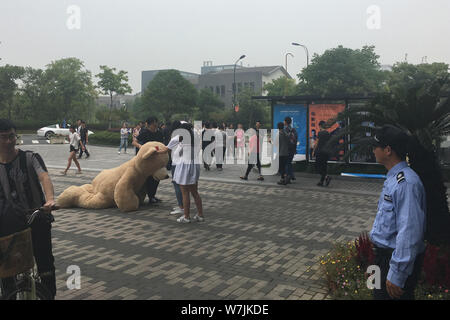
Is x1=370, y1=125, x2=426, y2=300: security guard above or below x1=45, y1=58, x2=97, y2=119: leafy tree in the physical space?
below

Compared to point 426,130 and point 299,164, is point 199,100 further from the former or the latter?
point 426,130

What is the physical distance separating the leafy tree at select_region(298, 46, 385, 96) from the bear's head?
43.9m

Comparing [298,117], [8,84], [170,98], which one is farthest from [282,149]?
[170,98]

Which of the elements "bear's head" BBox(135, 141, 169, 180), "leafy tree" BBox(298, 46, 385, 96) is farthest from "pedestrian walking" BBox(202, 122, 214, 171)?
"leafy tree" BBox(298, 46, 385, 96)

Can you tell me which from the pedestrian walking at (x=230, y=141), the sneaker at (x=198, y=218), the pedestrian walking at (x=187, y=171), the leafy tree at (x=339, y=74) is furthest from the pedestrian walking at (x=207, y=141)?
the leafy tree at (x=339, y=74)

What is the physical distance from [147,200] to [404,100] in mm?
6628

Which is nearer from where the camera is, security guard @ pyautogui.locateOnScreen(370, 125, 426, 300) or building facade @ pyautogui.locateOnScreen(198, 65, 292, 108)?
security guard @ pyautogui.locateOnScreen(370, 125, 426, 300)

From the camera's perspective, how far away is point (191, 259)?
5469mm

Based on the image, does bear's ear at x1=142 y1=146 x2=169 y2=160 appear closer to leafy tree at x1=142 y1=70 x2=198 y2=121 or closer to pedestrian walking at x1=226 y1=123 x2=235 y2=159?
pedestrian walking at x1=226 y1=123 x2=235 y2=159

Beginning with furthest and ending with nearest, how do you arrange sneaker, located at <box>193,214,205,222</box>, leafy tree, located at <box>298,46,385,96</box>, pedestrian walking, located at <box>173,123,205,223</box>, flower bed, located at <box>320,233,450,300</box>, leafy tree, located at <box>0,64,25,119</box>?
leafy tree, located at <box>0,64,25,119</box>, leafy tree, located at <box>298,46,385,96</box>, sneaker, located at <box>193,214,205,222</box>, pedestrian walking, located at <box>173,123,205,223</box>, flower bed, located at <box>320,233,450,300</box>

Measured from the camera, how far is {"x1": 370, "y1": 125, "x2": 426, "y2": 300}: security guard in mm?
2572

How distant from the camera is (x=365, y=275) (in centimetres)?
371

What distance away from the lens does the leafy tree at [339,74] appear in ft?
165
